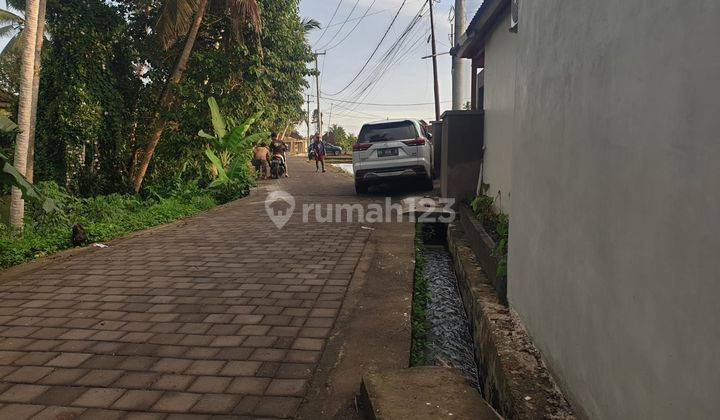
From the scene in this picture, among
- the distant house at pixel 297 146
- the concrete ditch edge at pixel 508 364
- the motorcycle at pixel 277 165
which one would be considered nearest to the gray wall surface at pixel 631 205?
the concrete ditch edge at pixel 508 364

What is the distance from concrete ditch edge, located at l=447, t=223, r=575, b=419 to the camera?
2541mm

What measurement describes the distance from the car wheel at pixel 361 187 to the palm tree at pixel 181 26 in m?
4.52

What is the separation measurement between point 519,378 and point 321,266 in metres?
3.30

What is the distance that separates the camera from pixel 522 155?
3605 millimetres

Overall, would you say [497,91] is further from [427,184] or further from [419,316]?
[427,184]

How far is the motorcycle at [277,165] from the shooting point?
60.0 ft

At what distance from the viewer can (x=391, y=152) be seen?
11.1 meters

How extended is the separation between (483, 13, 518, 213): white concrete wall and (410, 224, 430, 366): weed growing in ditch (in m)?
1.32

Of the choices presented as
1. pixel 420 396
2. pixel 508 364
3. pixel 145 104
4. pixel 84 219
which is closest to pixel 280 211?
pixel 84 219

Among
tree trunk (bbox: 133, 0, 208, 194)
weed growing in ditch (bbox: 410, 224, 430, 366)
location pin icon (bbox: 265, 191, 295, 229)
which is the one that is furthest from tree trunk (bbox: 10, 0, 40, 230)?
weed growing in ditch (bbox: 410, 224, 430, 366)

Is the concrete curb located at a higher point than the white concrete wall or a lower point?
lower

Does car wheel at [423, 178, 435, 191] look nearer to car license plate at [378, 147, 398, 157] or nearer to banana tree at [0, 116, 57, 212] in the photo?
car license plate at [378, 147, 398, 157]

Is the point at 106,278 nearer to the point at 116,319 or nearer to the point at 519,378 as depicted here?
the point at 116,319

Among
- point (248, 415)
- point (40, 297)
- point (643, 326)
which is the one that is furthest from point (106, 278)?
point (643, 326)
